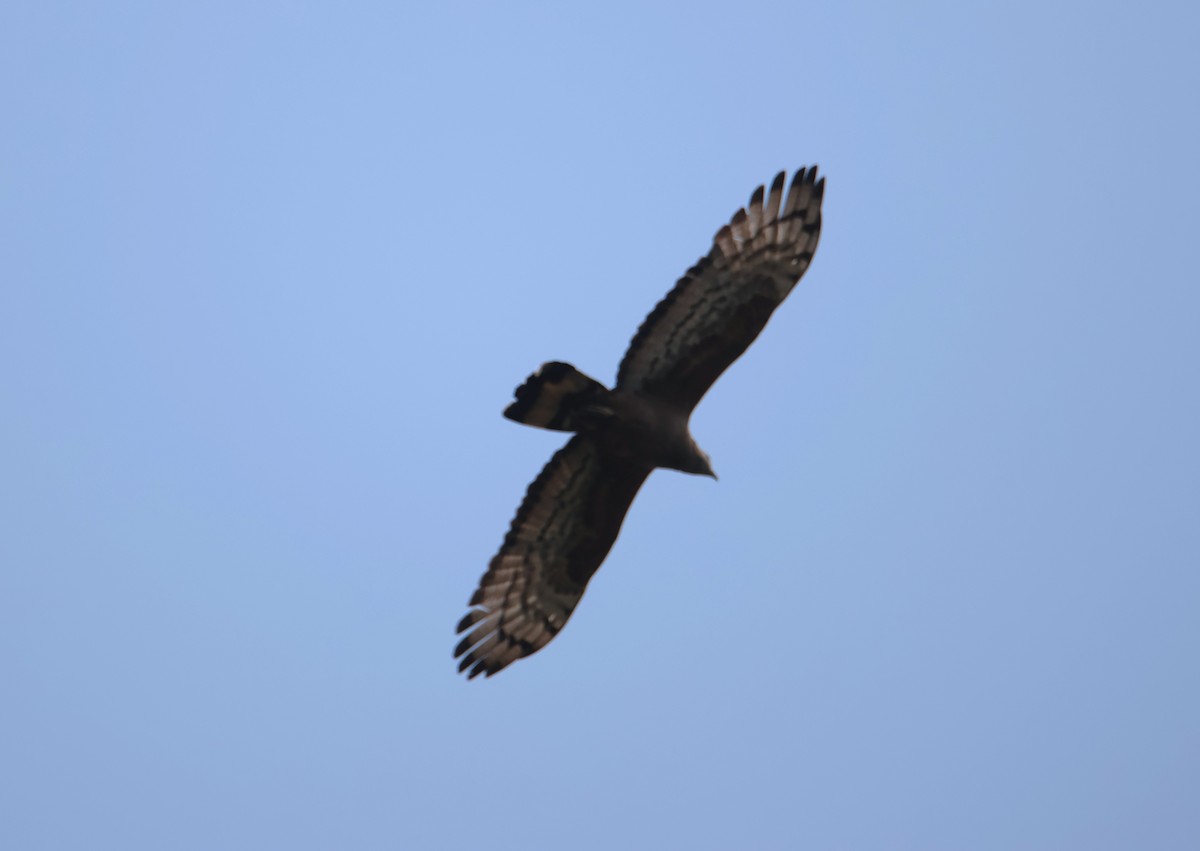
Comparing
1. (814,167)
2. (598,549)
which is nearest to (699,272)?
(814,167)

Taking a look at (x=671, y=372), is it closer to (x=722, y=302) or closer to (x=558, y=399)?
(x=722, y=302)

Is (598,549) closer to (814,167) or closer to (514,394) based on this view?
(514,394)

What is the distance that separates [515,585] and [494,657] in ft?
1.93

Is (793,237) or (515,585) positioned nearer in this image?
(793,237)

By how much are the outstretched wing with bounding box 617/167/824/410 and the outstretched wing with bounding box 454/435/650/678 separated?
867 mm

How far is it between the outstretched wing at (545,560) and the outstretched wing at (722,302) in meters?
0.87

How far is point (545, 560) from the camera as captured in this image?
38.5ft

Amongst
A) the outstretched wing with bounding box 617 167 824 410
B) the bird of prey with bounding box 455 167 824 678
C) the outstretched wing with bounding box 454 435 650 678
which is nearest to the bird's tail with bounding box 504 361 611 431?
the bird of prey with bounding box 455 167 824 678

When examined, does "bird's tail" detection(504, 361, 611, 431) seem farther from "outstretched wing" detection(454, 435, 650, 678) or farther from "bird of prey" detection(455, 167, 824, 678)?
"outstretched wing" detection(454, 435, 650, 678)

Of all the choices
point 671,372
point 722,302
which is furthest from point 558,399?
point 722,302

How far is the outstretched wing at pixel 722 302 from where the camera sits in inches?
427

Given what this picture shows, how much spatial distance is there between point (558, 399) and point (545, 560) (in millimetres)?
1572

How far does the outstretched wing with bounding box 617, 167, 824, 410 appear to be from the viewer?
10844 mm

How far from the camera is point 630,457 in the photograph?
11164mm
